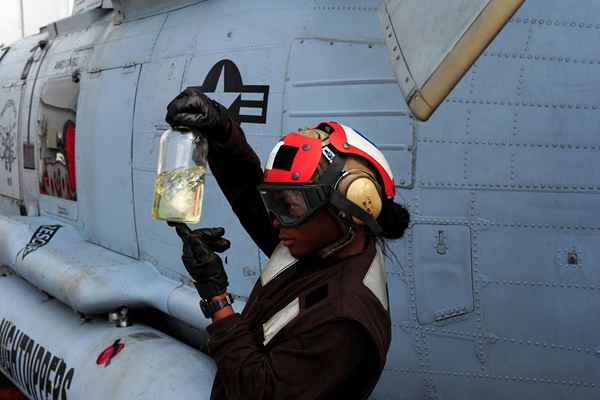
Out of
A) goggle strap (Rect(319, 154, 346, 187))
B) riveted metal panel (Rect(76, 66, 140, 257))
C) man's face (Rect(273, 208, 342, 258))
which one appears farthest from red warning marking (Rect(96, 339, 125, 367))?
goggle strap (Rect(319, 154, 346, 187))

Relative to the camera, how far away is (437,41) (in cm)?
151

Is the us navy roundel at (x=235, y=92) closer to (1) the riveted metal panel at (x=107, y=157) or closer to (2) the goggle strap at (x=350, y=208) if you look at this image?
(1) the riveted metal panel at (x=107, y=157)

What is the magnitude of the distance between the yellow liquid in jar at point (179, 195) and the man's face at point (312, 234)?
24 cm

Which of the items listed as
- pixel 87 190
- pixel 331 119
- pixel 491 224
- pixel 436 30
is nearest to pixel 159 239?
pixel 87 190

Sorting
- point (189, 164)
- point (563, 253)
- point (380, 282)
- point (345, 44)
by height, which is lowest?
point (563, 253)

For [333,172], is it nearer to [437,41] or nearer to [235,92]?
[437,41]

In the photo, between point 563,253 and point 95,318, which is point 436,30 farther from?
point 95,318

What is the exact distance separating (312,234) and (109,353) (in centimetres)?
195

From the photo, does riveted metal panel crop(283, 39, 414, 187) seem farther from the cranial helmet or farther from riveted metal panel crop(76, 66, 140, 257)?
riveted metal panel crop(76, 66, 140, 257)

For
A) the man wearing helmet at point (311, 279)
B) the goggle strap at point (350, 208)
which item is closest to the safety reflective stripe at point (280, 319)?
the man wearing helmet at point (311, 279)

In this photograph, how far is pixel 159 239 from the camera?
3.64m

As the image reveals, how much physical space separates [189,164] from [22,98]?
4.44 metres

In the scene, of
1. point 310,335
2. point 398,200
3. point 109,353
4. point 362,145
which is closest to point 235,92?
point 398,200

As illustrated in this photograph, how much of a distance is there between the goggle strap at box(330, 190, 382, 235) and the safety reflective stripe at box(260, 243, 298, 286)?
11.5 inches
